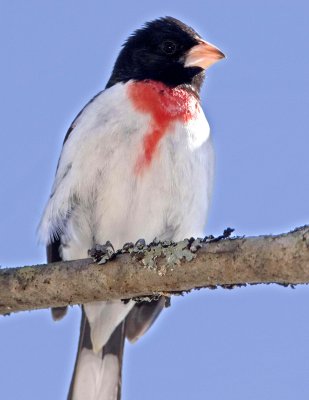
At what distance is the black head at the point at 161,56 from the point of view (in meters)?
6.07

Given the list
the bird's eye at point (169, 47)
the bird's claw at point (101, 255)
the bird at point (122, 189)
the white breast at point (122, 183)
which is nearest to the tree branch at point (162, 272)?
the bird's claw at point (101, 255)

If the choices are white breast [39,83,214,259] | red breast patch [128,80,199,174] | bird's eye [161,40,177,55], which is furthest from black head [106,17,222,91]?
white breast [39,83,214,259]

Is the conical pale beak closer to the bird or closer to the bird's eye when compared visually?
the bird's eye

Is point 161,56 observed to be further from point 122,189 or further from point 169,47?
point 122,189

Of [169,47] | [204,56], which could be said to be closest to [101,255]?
[204,56]

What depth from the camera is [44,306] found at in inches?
178

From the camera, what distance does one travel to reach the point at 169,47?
6238 millimetres

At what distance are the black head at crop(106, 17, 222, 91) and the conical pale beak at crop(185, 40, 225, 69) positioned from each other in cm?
3

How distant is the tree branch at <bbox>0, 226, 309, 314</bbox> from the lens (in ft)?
11.9

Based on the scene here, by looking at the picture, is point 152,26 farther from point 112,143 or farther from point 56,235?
point 56,235

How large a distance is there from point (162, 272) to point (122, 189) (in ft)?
4.68

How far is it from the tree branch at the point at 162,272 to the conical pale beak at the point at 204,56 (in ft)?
7.12

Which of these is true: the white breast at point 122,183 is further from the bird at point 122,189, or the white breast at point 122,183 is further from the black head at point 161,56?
the black head at point 161,56

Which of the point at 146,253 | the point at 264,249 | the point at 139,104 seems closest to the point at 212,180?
the point at 139,104
